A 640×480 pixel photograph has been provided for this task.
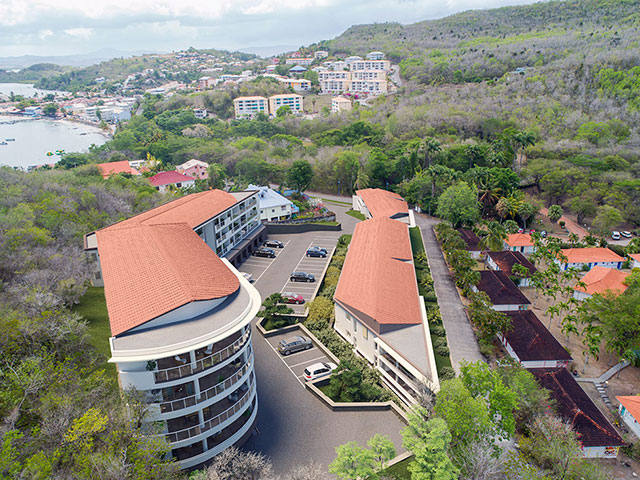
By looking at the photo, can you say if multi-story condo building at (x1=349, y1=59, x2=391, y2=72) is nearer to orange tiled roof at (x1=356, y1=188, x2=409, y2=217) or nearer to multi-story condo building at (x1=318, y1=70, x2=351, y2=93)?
multi-story condo building at (x1=318, y1=70, x2=351, y2=93)

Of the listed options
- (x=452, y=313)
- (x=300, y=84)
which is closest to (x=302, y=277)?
(x=452, y=313)

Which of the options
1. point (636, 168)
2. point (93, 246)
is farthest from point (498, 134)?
point (93, 246)

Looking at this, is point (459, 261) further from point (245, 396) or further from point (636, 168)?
point (636, 168)

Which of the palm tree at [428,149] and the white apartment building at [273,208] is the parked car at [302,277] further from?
the palm tree at [428,149]

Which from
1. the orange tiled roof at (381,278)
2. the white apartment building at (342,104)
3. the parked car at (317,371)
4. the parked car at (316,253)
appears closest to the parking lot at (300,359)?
the parked car at (317,371)

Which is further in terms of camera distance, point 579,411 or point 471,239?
point 471,239

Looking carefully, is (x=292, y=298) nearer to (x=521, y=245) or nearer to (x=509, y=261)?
(x=509, y=261)

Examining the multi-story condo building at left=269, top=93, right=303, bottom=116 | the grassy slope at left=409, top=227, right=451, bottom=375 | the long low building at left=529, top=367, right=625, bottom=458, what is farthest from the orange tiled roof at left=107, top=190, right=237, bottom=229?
the multi-story condo building at left=269, top=93, right=303, bottom=116
